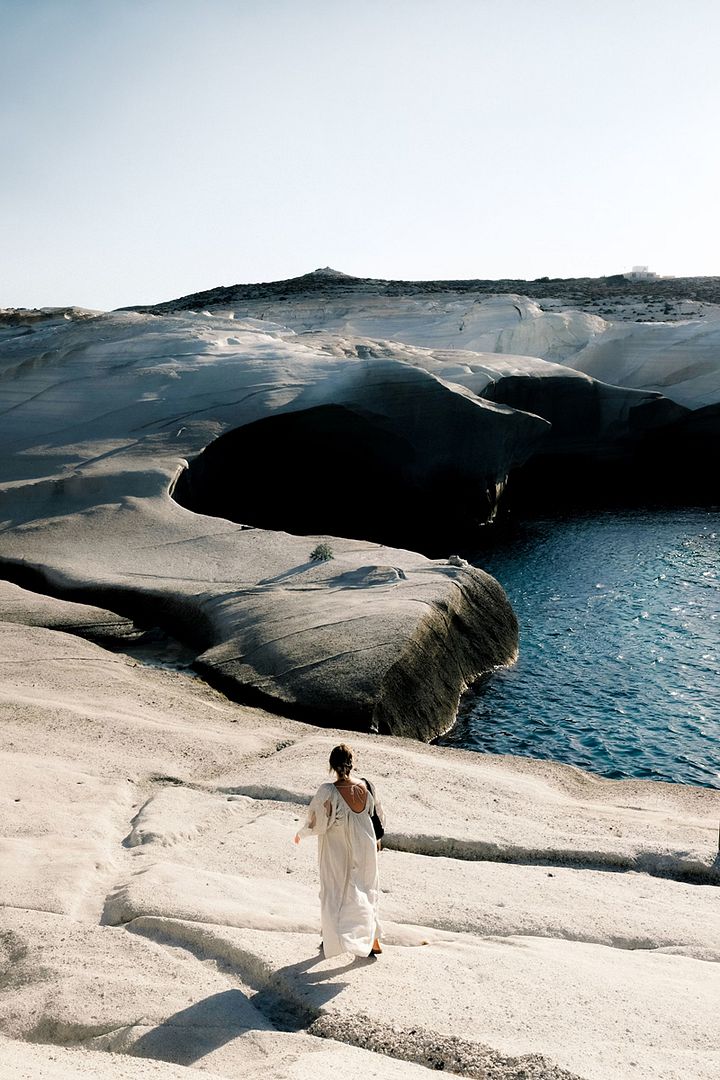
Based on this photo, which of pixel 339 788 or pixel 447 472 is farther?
pixel 447 472

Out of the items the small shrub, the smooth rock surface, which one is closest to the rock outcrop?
the small shrub

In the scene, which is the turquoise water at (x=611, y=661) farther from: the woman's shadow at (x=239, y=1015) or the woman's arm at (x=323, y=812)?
the woman's shadow at (x=239, y=1015)

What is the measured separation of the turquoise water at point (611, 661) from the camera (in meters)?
18.5

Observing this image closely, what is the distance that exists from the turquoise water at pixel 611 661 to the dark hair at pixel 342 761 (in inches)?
384

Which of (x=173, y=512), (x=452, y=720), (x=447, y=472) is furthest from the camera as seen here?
(x=447, y=472)

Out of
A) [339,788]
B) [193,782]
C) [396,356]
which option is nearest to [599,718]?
[193,782]

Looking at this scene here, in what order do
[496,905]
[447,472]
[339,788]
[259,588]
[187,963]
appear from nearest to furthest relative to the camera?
[187,963]
[339,788]
[496,905]
[259,588]
[447,472]

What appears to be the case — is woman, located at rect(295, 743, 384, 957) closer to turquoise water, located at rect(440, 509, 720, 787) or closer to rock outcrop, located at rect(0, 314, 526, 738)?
rock outcrop, located at rect(0, 314, 526, 738)

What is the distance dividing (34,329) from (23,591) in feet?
101

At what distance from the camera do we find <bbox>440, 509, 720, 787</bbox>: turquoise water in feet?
60.8

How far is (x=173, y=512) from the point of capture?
2817 centimetres

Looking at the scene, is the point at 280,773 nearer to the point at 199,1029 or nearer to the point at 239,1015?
the point at 239,1015

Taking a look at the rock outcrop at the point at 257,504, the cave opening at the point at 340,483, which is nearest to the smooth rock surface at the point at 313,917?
the rock outcrop at the point at 257,504

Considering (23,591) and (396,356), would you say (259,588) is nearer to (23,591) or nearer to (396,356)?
(23,591)
